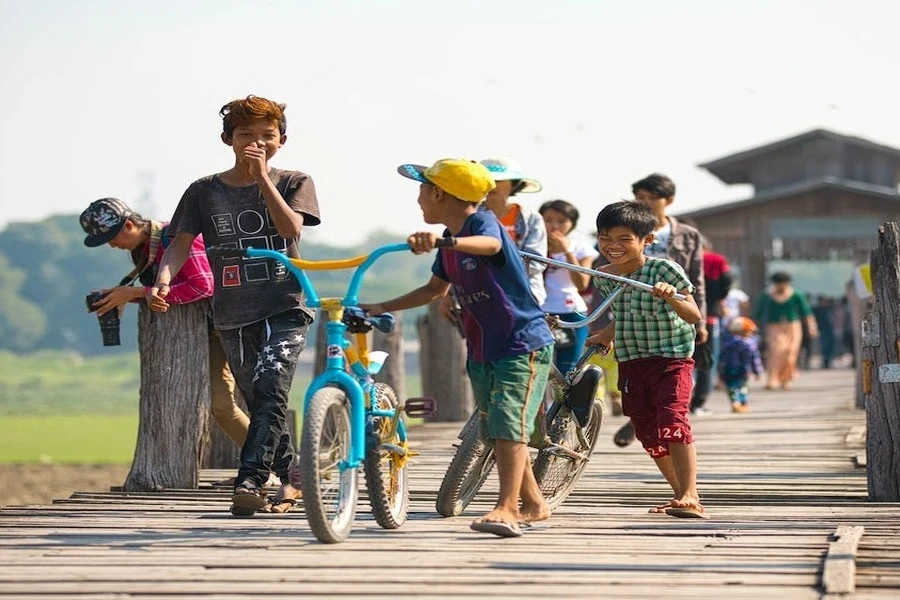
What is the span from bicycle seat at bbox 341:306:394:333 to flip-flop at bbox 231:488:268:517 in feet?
3.60

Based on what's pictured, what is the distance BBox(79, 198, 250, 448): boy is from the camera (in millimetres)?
8477

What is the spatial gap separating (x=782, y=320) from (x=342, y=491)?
1562 cm

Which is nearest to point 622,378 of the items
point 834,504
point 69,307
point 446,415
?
point 834,504

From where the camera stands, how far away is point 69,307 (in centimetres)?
16600

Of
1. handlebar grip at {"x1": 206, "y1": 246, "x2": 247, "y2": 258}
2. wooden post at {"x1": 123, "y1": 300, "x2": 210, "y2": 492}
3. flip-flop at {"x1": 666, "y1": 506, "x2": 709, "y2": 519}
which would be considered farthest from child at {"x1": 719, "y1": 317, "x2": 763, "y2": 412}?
handlebar grip at {"x1": 206, "y1": 246, "x2": 247, "y2": 258}

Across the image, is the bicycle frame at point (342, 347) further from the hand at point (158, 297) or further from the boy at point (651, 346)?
the boy at point (651, 346)

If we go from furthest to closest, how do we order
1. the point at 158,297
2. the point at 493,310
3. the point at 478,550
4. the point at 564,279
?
the point at 564,279 < the point at 158,297 < the point at 493,310 < the point at 478,550

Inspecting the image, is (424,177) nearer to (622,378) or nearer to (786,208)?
(622,378)

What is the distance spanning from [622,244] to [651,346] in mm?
453

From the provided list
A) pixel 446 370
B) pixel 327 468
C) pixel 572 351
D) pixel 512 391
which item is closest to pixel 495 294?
pixel 512 391

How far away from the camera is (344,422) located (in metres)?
6.53

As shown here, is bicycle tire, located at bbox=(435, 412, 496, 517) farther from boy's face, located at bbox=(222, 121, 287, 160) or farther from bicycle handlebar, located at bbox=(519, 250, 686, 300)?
boy's face, located at bbox=(222, 121, 287, 160)

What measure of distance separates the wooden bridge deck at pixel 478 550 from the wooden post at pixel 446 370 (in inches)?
232

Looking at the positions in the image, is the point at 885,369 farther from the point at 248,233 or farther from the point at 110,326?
the point at 110,326
